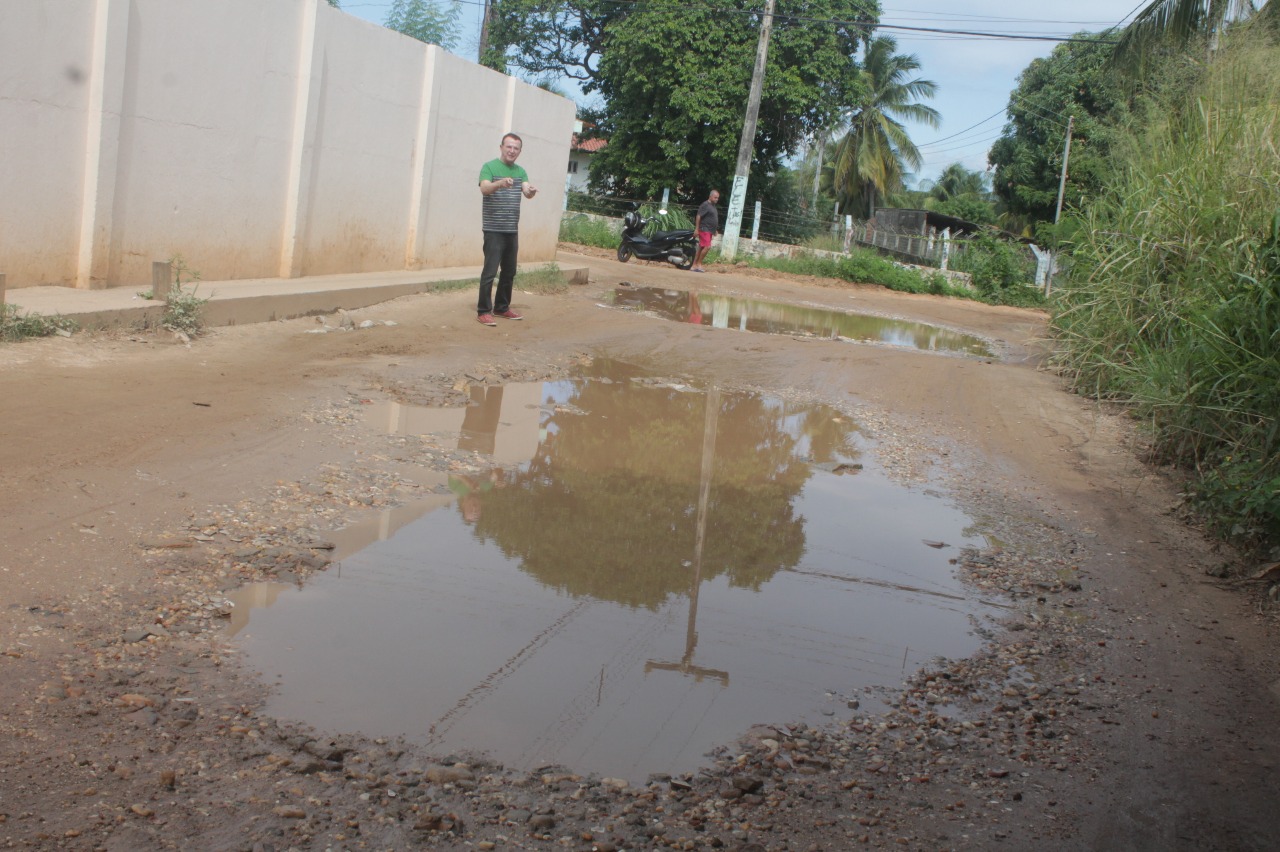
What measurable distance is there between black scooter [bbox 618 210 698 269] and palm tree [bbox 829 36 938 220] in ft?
58.4

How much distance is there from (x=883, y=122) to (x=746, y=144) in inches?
618

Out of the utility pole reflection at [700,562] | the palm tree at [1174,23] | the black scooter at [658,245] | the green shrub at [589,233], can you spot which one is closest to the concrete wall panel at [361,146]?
the utility pole reflection at [700,562]

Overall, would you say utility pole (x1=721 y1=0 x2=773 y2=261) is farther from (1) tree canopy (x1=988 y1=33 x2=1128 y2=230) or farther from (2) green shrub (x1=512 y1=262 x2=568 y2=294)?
(1) tree canopy (x1=988 y1=33 x2=1128 y2=230)

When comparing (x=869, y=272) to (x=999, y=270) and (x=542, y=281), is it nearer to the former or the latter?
(x=999, y=270)

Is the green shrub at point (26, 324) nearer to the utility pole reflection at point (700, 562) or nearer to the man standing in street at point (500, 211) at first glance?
the man standing in street at point (500, 211)

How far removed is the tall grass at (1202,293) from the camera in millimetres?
5621

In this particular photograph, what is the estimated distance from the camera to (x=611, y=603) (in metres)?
4.08

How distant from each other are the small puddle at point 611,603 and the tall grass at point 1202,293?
1.61 metres

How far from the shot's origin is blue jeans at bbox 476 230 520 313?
962cm

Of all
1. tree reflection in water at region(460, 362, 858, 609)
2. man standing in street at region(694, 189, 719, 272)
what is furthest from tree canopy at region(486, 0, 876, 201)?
tree reflection in water at region(460, 362, 858, 609)

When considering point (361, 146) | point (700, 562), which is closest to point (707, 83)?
point (361, 146)

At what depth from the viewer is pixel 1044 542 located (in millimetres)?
5336

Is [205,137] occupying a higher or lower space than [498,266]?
higher

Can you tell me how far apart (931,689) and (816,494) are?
2379 mm
